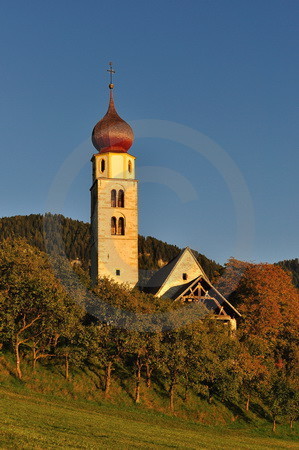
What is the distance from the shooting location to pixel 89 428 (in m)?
32.3

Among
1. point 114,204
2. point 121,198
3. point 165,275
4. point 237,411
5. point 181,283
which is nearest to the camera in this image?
point 237,411

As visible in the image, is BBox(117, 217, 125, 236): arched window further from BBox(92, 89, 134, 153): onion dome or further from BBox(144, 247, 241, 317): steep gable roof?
BBox(92, 89, 134, 153): onion dome

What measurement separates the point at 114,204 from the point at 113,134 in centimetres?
821

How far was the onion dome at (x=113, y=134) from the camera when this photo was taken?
2995 inches

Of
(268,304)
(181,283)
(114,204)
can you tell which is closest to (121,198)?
(114,204)

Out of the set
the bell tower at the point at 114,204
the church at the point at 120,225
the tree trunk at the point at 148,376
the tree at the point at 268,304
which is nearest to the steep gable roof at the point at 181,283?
the church at the point at 120,225

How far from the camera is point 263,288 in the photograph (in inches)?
2687

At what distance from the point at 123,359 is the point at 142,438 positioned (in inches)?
931

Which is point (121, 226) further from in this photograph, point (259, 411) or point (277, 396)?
point (277, 396)

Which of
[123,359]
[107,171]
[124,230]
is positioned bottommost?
[123,359]

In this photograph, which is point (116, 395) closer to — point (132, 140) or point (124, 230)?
point (124, 230)

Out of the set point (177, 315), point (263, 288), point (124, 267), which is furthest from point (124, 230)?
point (177, 315)

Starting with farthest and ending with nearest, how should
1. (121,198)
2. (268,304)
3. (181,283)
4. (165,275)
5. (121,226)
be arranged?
1. (121,198)
2. (121,226)
3. (165,275)
4. (181,283)
5. (268,304)

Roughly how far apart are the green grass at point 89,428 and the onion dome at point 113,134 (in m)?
35.4
